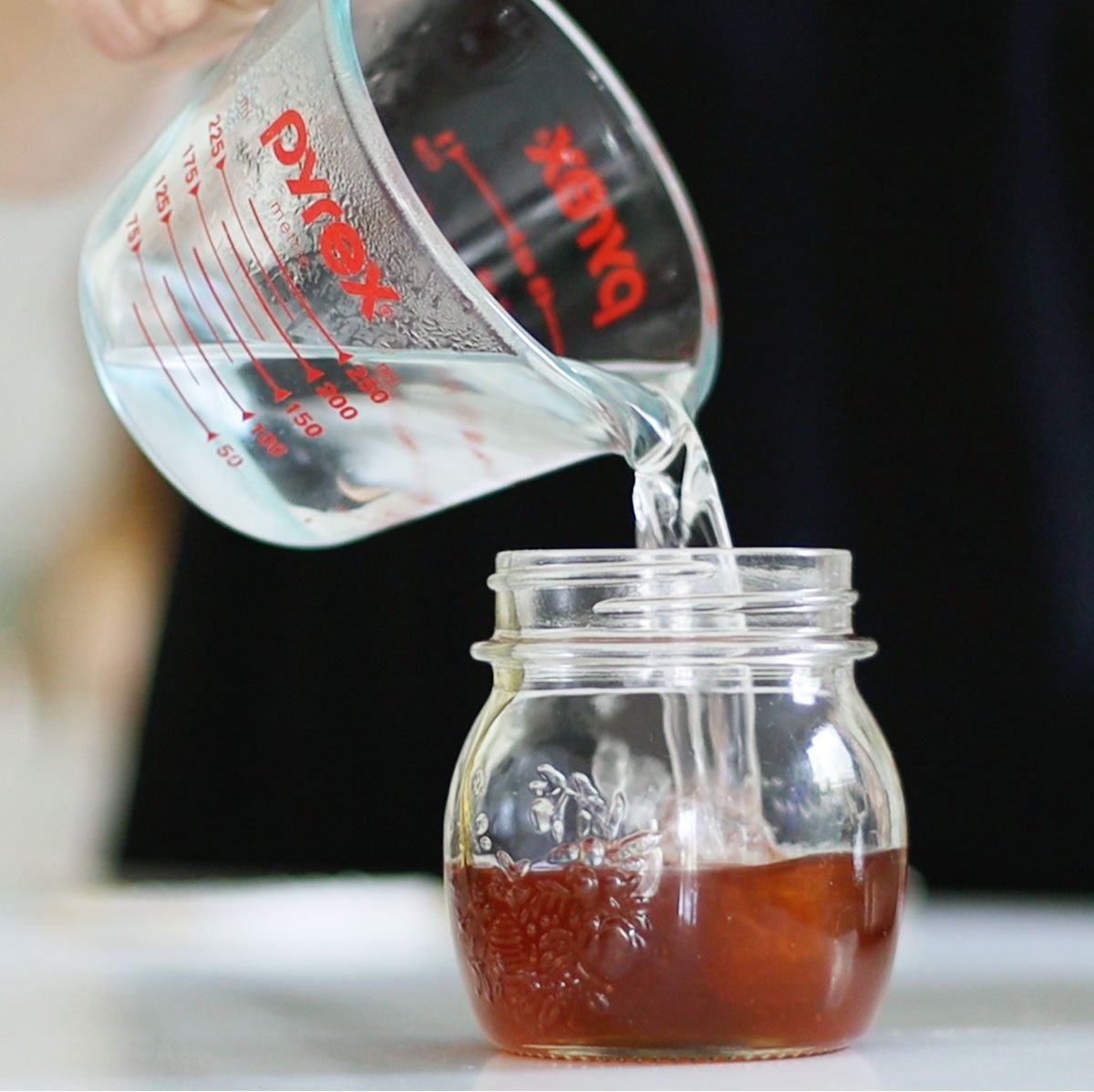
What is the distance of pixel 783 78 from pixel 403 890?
2.71 ft

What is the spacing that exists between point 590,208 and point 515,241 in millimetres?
52

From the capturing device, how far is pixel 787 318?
1.61m

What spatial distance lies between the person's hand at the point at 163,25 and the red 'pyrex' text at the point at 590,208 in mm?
192

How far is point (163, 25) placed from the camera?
0.98 m

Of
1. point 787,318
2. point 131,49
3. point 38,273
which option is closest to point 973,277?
point 787,318

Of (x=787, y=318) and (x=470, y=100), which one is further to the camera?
(x=787, y=318)

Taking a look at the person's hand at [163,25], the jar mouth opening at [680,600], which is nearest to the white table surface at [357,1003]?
the jar mouth opening at [680,600]

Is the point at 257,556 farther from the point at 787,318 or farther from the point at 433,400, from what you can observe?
the point at 433,400

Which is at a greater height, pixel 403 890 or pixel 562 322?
pixel 562 322

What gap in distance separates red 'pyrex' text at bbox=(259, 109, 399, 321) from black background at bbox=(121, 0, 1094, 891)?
32.1 inches

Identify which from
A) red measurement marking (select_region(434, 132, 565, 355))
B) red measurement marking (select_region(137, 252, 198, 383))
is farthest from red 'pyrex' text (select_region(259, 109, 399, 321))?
red measurement marking (select_region(434, 132, 565, 355))

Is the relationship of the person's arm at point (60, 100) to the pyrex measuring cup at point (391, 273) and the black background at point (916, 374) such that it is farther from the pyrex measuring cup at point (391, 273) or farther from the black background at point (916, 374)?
the black background at point (916, 374)

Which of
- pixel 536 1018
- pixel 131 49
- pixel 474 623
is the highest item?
pixel 131 49

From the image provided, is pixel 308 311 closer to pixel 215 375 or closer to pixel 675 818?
pixel 215 375
